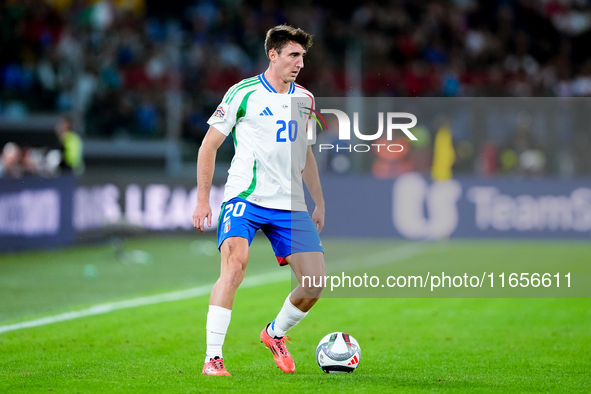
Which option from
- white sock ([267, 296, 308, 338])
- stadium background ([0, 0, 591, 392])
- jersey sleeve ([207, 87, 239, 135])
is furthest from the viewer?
stadium background ([0, 0, 591, 392])

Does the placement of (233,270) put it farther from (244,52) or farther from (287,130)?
(244,52)

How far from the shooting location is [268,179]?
17.9 feet

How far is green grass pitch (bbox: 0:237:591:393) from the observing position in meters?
5.14

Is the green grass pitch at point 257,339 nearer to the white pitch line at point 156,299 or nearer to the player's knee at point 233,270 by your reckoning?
the white pitch line at point 156,299

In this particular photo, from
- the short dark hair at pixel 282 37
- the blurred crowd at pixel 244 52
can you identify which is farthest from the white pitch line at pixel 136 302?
the blurred crowd at pixel 244 52

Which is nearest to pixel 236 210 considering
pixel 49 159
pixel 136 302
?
pixel 136 302

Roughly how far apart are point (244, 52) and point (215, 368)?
16.4 metres

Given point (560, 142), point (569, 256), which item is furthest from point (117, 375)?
point (560, 142)

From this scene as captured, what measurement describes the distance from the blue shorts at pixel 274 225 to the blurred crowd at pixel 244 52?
12.8 meters

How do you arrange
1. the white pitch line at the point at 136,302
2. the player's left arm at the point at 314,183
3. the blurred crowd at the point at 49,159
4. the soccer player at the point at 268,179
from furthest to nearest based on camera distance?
the blurred crowd at the point at 49,159, the white pitch line at the point at 136,302, the player's left arm at the point at 314,183, the soccer player at the point at 268,179

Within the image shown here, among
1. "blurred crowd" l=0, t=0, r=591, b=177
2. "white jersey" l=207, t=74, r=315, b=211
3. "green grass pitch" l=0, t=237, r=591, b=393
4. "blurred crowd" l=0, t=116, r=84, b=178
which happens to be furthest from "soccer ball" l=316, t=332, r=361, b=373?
"blurred crowd" l=0, t=0, r=591, b=177

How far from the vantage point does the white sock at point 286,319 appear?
561 cm

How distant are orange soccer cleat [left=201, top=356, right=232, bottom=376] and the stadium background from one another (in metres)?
4.21

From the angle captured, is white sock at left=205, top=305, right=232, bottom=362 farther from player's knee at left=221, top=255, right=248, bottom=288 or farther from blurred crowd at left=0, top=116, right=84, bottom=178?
blurred crowd at left=0, top=116, right=84, bottom=178
